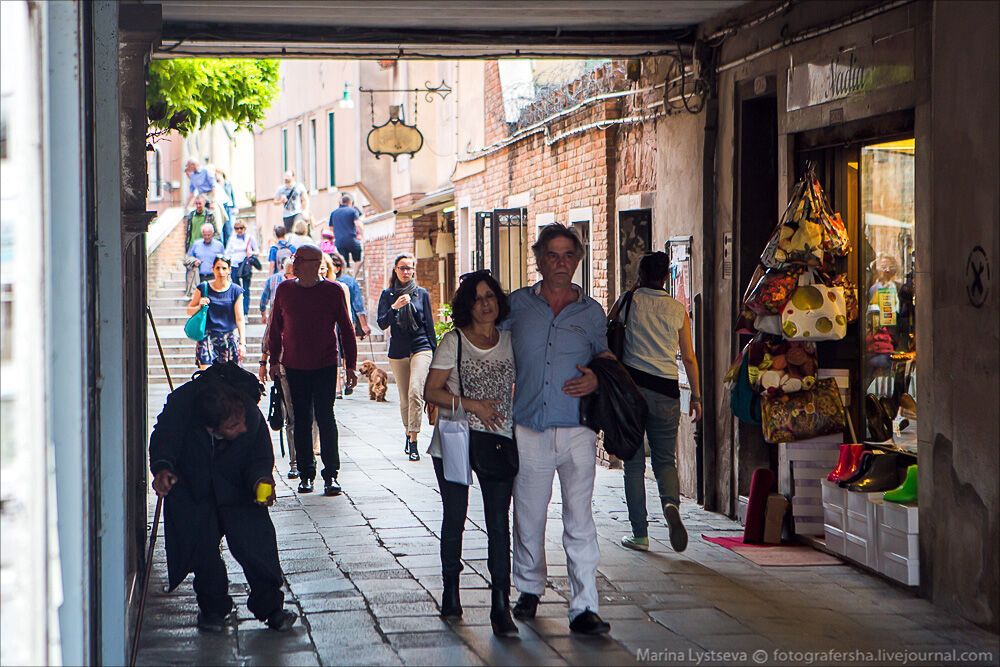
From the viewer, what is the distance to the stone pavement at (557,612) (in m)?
6.68

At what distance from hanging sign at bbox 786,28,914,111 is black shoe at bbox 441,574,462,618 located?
3.55 metres

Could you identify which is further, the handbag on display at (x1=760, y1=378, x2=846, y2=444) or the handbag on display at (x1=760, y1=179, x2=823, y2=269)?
the handbag on display at (x1=760, y1=378, x2=846, y2=444)

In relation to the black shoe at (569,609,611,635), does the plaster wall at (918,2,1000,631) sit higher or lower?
higher

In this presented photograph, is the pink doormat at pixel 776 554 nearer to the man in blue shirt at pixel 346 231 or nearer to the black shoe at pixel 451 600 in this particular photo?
the black shoe at pixel 451 600

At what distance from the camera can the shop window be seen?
862 centimetres

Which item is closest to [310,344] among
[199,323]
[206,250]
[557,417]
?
[557,417]

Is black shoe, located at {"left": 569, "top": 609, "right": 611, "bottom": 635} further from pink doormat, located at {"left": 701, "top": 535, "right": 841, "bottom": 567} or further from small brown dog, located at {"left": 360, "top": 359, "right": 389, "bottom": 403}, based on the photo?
small brown dog, located at {"left": 360, "top": 359, "right": 389, "bottom": 403}

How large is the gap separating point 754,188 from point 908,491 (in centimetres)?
306

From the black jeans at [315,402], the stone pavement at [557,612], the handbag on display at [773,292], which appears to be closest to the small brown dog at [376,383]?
the black jeans at [315,402]

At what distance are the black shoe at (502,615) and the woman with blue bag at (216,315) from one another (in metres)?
10.8

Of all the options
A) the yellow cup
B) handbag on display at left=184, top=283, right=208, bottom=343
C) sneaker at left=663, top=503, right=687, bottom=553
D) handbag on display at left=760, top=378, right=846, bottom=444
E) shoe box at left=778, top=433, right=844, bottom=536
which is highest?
handbag on display at left=184, top=283, right=208, bottom=343

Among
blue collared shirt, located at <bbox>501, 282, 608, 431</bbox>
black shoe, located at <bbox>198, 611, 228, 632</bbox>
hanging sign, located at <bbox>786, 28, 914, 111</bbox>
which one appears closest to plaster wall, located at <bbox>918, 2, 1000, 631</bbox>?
hanging sign, located at <bbox>786, 28, 914, 111</bbox>

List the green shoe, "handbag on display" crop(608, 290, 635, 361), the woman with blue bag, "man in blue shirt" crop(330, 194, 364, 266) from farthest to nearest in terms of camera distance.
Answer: "man in blue shirt" crop(330, 194, 364, 266), the woman with blue bag, "handbag on display" crop(608, 290, 635, 361), the green shoe

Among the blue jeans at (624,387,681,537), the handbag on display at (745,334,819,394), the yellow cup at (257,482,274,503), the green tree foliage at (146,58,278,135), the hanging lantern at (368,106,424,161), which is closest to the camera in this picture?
the yellow cup at (257,482,274,503)
